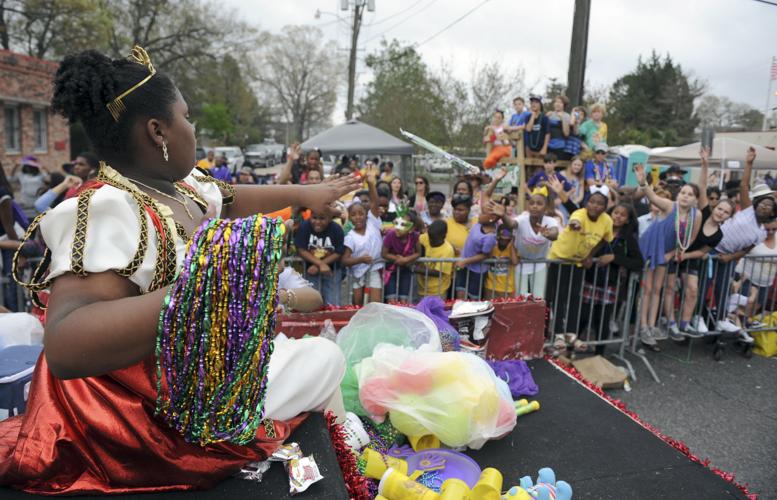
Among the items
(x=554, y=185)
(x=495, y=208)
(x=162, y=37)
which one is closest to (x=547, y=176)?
(x=554, y=185)

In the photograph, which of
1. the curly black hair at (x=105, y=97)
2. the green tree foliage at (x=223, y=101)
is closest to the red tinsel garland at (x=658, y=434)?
the curly black hair at (x=105, y=97)

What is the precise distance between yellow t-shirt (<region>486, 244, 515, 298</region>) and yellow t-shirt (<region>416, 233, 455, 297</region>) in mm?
405

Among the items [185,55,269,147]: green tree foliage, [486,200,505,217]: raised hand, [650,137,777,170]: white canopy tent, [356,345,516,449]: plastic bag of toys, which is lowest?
[356,345,516,449]: plastic bag of toys

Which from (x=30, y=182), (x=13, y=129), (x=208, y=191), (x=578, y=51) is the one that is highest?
(x=578, y=51)

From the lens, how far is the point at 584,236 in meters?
5.34

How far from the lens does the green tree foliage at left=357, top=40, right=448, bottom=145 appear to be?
1961 centimetres

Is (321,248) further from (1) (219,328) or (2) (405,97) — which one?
(2) (405,97)

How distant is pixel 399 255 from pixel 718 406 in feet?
10.6

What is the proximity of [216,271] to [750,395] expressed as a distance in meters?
5.66

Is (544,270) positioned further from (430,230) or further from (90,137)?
(90,137)

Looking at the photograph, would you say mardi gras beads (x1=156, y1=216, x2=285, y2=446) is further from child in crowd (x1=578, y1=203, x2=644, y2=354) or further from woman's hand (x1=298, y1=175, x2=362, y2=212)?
child in crowd (x1=578, y1=203, x2=644, y2=354)

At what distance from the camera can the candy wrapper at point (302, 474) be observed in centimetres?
158

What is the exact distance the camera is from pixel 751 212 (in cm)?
617

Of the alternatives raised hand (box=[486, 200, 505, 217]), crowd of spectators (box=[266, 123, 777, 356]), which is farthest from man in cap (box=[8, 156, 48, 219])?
raised hand (box=[486, 200, 505, 217])
